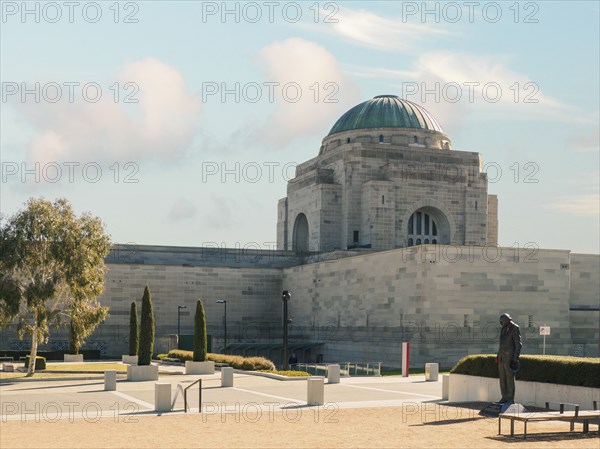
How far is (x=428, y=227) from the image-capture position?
79688 mm

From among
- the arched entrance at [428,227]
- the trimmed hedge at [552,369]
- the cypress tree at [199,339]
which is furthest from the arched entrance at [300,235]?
the trimmed hedge at [552,369]

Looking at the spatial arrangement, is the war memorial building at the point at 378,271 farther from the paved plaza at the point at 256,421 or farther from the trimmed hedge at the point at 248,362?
the paved plaza at the point at 256,421

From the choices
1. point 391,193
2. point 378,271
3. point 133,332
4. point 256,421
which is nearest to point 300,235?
point 391,193

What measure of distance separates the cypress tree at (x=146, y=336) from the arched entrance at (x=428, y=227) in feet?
130

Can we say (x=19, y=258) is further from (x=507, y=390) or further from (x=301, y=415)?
(x=507, y=390)

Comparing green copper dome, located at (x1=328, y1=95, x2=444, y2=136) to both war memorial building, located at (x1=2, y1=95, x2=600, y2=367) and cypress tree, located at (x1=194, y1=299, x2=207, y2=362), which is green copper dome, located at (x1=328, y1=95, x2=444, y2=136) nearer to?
war memorial building, located at (x1=2, y1=95, x2=600, y2=367)

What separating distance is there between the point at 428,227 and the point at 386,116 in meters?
11.5

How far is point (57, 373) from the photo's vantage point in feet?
143

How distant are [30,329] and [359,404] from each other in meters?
22.0

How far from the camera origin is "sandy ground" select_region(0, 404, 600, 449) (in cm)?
1820

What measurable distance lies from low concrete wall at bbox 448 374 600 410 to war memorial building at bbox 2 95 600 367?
29.4 m

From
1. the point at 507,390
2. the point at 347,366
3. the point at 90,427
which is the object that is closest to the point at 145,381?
the point at 347,366

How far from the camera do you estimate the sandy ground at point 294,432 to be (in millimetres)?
18203

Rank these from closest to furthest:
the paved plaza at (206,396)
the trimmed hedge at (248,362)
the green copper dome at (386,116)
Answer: the paved plaza at (206,396) → the trimmed hedge at (248,362) → the green copper dome at (386,116)
